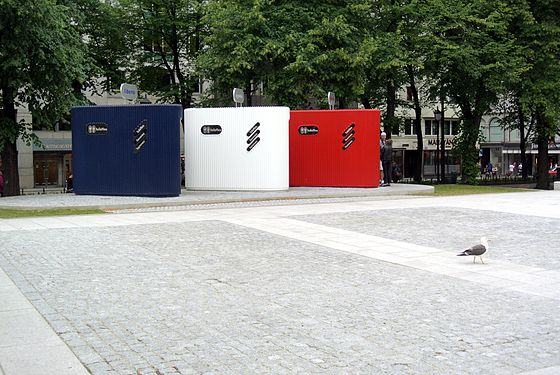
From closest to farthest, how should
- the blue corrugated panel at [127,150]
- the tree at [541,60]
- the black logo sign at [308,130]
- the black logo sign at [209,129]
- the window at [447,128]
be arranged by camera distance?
the blue corrugated panel at [127,150] < the black logo sign at [209,129] < the black logo sign at [308,130] < the tree at [541,60] < the window at [447,128]

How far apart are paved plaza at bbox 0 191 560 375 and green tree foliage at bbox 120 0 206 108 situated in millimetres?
24916

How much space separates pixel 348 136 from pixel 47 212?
39.0ft

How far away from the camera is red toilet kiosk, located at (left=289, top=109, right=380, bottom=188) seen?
1000 inches

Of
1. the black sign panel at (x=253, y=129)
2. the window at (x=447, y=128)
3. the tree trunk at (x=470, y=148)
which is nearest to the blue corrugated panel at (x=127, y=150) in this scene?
the black sign panel at (x=253, y=129)

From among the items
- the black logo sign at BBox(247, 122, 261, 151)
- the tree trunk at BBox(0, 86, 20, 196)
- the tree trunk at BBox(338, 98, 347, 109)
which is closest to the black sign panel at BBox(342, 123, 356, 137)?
the black logo sign at BBox(247, 122, 261, 151)

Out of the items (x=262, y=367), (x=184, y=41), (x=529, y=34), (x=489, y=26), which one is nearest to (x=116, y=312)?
(x=262, y=367)

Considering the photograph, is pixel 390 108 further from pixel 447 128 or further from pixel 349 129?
pixel 447 128

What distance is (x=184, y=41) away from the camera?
40.0 metres

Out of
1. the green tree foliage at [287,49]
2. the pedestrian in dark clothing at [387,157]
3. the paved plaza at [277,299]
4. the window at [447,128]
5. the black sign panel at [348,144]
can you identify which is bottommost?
the paved plaza at [277,299]

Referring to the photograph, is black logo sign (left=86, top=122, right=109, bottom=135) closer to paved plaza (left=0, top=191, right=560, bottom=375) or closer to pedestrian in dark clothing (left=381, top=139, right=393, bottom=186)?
paved plaza (left=0, top=191, right=560, bottom=375)

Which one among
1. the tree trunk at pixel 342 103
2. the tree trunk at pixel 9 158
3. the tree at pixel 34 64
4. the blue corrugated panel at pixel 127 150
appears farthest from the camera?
the tree trunk at pixel 342 103

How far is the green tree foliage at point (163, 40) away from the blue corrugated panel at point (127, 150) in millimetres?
14905

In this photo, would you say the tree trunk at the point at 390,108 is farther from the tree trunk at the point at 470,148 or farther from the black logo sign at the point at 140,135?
the black logo sign at the point at 140,135

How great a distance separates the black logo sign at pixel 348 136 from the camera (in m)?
25.4
